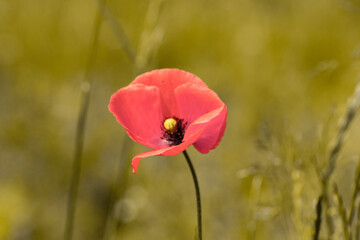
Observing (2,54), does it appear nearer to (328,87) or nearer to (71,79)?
(71,79)

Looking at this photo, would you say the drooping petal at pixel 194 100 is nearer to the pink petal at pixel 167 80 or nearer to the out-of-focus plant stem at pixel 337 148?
the pink petal at pixel 167 80

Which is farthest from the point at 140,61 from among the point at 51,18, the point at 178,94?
the point at 51,18

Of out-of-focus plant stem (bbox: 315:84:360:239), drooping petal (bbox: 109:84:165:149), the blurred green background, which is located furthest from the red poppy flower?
the blurred green background

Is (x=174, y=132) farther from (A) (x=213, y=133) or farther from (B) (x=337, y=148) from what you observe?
(B) (x=337, y=148)

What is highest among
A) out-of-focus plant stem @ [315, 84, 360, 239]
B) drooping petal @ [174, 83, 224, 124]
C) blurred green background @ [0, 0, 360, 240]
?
drooping petal @ [174, 83, 224, 124]

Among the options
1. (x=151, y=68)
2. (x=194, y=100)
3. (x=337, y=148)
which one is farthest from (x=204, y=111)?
(x=151, y=68)

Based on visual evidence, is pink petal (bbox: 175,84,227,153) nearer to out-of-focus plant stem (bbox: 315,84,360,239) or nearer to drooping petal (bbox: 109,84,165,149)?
drooping petal (bbox: 109,84,165,149)
